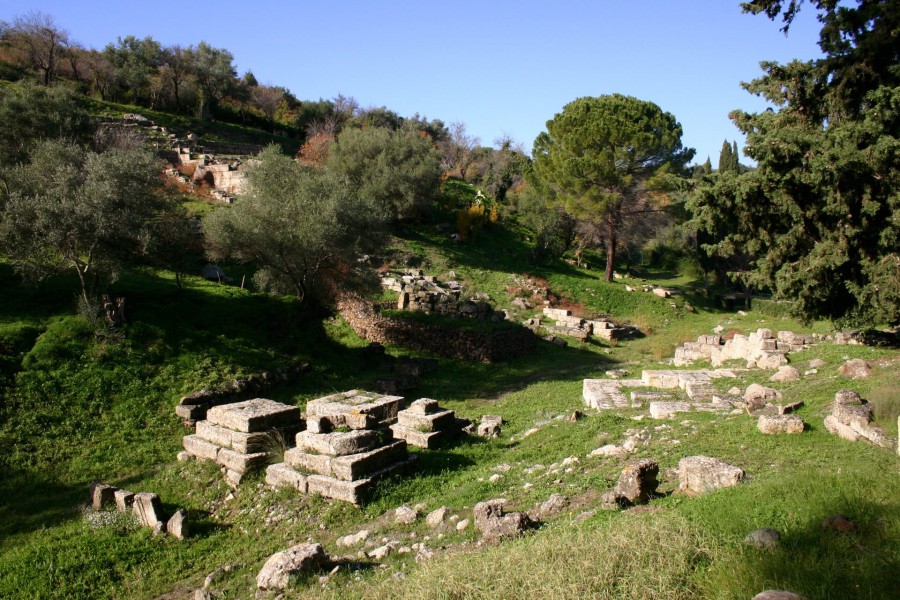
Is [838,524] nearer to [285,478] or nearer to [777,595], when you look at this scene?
[777,595]

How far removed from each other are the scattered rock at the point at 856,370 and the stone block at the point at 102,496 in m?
13.8

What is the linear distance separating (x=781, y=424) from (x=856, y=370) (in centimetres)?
442

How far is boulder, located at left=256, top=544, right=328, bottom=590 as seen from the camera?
20.9 feet

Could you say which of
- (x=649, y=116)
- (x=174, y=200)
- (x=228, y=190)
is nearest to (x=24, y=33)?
(x=228, y=190)

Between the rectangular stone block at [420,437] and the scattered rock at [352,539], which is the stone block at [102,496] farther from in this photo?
the rectangular stone block at [420,437]

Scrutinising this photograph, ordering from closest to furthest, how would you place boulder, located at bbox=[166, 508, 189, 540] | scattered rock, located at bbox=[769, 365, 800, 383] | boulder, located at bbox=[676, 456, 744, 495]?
boulder, located at bbox=[676, 456, 744, 495]
boulder, located at bbox=[166, 508, 189, 540]
scattered rock, located at bbox=[769, 365, 800, 383]

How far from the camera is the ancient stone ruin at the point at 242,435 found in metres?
10.2

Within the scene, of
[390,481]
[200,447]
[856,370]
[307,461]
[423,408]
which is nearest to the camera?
[390,481]

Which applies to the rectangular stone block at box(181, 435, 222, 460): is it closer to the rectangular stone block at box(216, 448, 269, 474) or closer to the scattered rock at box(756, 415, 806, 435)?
the rectangular stone block at box(216, 448, 269, 474)

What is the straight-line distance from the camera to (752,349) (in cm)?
1723

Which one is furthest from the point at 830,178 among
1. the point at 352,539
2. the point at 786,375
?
the point at 352,539

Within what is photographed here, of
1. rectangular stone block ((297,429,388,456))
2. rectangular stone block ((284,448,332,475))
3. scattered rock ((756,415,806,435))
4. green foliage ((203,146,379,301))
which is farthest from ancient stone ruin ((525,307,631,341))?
rectangular stone block ((284,448,332,475))

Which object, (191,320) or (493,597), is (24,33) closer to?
(191,320)

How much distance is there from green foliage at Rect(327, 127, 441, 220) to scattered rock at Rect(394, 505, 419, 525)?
24963 millimetres
